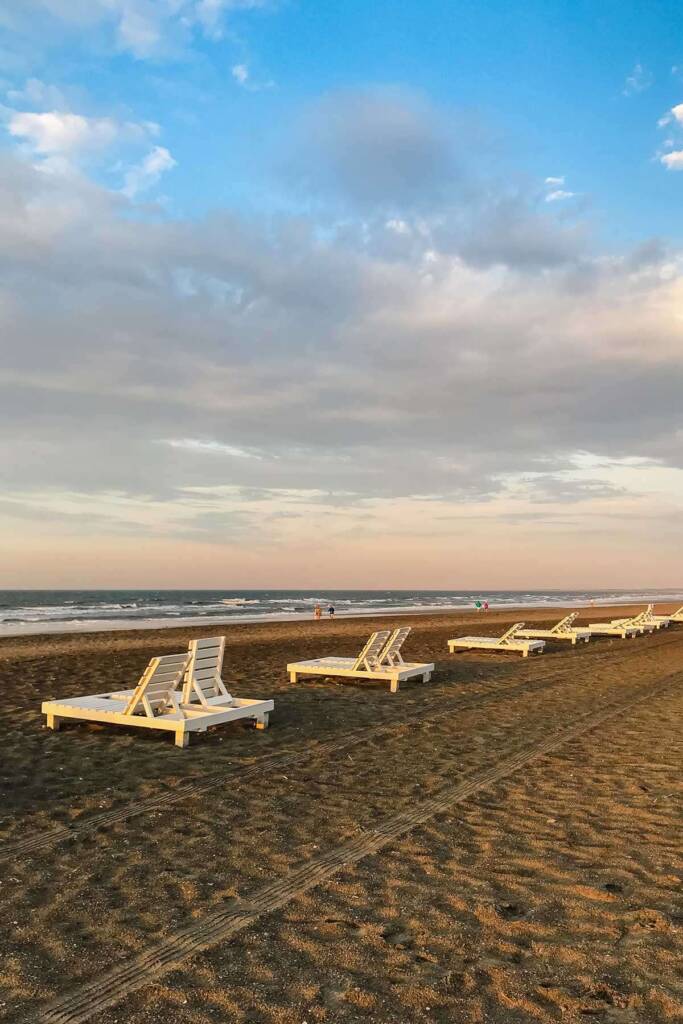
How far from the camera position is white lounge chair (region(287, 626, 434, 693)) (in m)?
12.8

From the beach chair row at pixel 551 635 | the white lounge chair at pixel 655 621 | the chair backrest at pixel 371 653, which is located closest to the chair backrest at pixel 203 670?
the chair backrest at pixel 371 653

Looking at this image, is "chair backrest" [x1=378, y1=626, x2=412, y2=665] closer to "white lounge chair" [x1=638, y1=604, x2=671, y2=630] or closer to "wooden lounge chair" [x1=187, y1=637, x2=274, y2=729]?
"wooden lounge chair" [x1=187, y1=637, x2=274, y2=729]

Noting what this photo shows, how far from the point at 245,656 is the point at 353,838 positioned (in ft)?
43.3

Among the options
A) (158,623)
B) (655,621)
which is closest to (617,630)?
(655,621)

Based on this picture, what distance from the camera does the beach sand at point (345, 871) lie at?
353 cm

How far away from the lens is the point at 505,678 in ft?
48.1

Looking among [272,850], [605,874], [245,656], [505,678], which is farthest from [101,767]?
[245,656]

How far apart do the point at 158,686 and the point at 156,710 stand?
Answer: 0.39 metres

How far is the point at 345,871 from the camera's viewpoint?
4.94 metres

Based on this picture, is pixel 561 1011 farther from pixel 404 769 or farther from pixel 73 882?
pixel 404 769

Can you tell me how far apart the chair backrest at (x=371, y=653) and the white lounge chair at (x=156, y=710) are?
423 cm

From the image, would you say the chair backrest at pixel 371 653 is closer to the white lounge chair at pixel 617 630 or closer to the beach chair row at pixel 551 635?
the beach chair row at pixel 551 635

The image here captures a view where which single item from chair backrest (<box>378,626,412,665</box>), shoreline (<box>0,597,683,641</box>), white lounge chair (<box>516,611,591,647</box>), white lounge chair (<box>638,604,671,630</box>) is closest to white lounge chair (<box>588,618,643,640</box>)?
white lounge chair (<box>516,611,591,647</box>)

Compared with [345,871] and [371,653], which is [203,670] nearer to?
[371,653]
